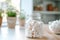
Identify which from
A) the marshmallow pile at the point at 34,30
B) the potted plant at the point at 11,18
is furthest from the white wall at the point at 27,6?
the marshmallow pile at the point at 34,30

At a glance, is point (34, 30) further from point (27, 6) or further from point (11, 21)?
point (27, 6)

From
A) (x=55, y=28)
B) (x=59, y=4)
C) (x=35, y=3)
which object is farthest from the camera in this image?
(x=59, y=4)

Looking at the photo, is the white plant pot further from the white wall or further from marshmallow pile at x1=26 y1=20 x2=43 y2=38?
the white wall

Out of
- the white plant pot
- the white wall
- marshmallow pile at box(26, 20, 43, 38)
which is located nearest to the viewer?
marshmallow pile at box(26, 20, 43, 38)

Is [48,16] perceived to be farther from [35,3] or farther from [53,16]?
[35,3]

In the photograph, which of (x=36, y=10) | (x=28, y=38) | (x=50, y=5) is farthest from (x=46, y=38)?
(x=50, y=5)

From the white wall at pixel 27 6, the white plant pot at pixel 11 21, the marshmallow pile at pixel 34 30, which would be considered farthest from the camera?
the white wall at pixel 27 6

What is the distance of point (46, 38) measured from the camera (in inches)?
54.7

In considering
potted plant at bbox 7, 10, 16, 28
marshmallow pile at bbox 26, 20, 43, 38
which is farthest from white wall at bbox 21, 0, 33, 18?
marshmallow pile at bbox 26, 20, 43, 38

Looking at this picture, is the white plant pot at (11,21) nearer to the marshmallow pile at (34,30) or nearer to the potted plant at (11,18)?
the potted plant at (11,18)

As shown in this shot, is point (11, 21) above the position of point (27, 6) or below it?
below

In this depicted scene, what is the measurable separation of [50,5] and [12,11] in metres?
1.89

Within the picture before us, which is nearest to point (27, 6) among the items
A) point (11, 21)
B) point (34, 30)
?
point (11, 21)

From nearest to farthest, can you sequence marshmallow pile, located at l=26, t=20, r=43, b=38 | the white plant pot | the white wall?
1. marshmallow pile, located at l=26, t=20, r=43, b=38
2. the white plant pot
3. the white wall
